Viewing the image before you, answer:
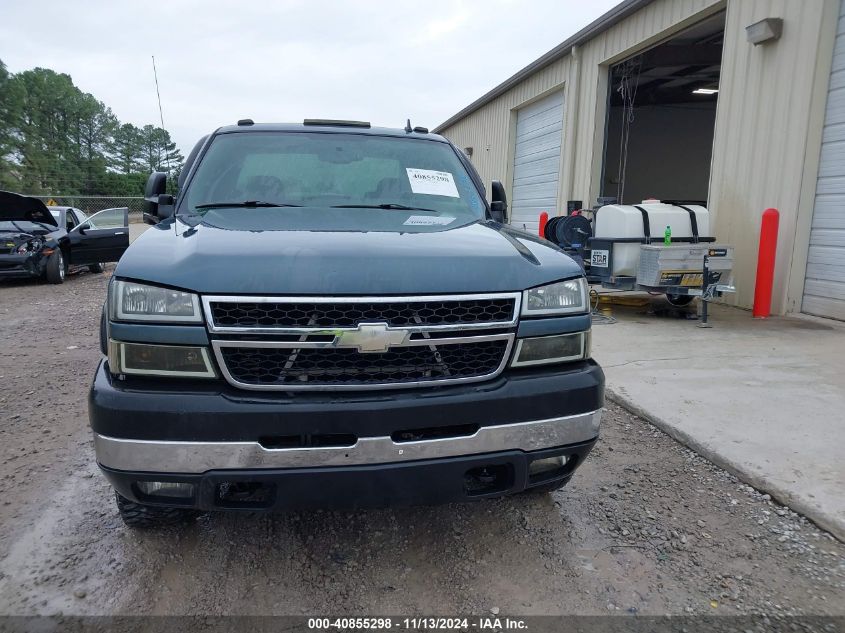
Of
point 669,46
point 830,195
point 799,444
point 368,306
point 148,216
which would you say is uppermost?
point 669,46

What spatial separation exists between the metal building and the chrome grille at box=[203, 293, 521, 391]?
674 centimetres

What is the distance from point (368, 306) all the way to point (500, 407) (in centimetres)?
57

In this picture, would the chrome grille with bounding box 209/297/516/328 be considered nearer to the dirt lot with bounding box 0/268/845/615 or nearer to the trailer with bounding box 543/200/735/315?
the dirt lot with bounding box 0/268/845/615

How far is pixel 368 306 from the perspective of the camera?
1988mm

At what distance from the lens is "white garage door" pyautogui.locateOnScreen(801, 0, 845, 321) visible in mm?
6863

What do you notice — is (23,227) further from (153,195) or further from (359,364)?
(359,364)

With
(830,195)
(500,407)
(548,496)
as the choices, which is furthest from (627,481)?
(830,195)

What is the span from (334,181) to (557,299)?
156cm

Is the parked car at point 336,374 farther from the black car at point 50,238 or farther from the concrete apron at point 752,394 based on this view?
the black car at point 50,238

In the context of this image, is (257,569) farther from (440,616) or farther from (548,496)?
(548,496)

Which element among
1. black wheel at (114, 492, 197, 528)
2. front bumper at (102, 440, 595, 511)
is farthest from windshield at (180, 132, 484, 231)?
black wheel at (114, 492, 197, 528)

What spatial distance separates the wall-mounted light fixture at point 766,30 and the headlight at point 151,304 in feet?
27.3

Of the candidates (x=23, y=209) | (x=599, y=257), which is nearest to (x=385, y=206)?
(x=599, y=257)

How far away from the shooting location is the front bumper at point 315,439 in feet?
6.20
